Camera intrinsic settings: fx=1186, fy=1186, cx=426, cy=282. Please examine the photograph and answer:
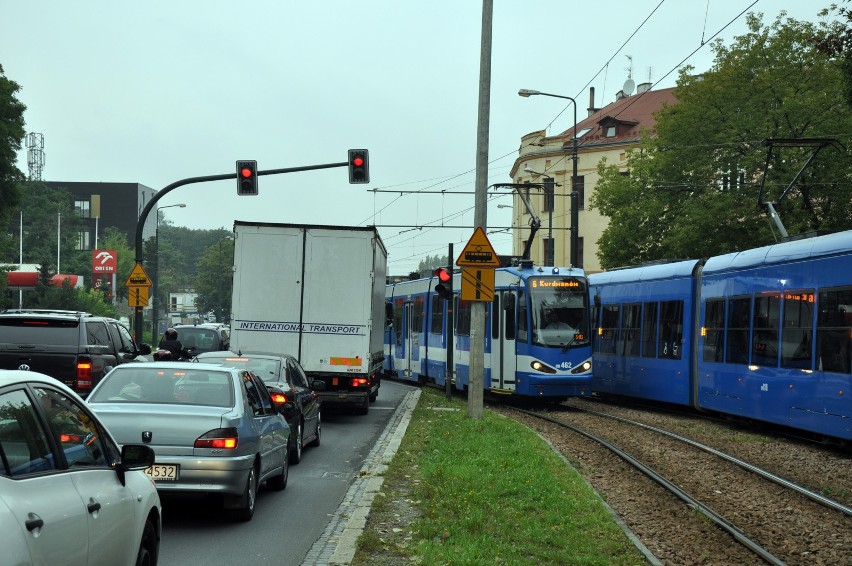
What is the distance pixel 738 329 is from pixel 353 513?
40.1 feet

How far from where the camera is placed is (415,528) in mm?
9680

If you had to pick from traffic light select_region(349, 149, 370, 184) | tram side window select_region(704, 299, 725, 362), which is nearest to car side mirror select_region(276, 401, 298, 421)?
tram side window select_region(704, 299, 725, 362)

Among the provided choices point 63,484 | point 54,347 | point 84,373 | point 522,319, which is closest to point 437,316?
point 522,319

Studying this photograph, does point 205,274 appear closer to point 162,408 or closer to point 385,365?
point 385,365

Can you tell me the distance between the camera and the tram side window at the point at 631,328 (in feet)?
88.2

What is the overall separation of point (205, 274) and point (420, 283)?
348 feet

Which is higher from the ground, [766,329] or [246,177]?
[246,177]

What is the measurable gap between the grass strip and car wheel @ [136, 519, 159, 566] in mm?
2138

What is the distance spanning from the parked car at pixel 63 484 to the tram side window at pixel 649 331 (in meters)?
20.3

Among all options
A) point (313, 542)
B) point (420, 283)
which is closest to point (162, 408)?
point (313, 542)

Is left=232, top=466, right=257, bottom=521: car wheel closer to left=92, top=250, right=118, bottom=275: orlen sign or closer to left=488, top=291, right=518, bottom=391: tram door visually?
left=488, top=291, right=518, bottom=391: tram door

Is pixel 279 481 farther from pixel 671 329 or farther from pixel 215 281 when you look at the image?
pixel 215 281

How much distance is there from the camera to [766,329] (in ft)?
64.3

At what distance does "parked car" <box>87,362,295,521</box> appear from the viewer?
10.1 m
